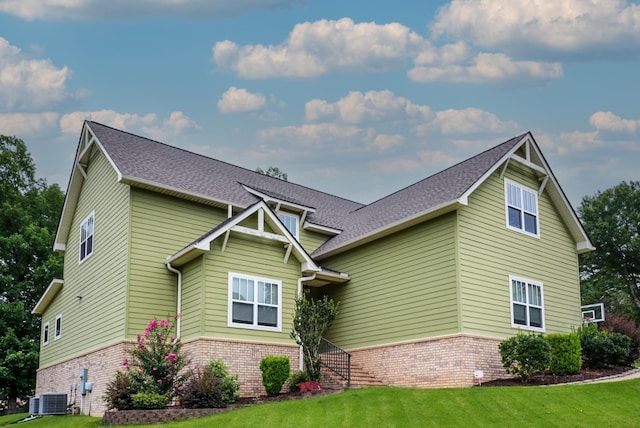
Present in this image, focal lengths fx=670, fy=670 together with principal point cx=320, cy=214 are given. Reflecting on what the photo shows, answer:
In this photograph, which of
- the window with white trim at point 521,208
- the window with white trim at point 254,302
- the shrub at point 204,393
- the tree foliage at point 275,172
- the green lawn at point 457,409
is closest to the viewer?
A: the green lawn at point 457,409

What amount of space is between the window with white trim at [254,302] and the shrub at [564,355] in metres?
8.05

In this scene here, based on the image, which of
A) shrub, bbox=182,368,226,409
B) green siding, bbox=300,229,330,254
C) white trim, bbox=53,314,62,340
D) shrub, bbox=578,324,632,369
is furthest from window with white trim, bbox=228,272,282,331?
white trim, bbox=53,314,62,340

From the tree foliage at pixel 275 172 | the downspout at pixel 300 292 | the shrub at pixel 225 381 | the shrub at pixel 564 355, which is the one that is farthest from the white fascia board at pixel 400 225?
the tree foliage at pixel 275 172

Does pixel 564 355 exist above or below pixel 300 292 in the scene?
below

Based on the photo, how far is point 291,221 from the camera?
2512 centimetres

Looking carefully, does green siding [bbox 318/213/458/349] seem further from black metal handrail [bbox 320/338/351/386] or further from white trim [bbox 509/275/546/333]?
white trim [bbox 509/275/546/333]

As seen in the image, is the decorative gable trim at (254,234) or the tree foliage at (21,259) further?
the tree foliage at (21,259)

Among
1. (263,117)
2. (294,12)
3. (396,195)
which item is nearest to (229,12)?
(294,12)

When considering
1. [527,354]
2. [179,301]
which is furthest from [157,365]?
[527,354]

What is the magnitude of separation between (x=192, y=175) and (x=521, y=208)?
1133 centimetres

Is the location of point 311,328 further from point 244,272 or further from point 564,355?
point 564,355

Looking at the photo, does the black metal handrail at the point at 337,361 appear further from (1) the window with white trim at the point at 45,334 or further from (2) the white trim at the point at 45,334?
(1) the window with white trim at the point at 45,334

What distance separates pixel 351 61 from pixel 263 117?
581cm

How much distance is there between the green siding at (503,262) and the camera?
19562 millimetres
